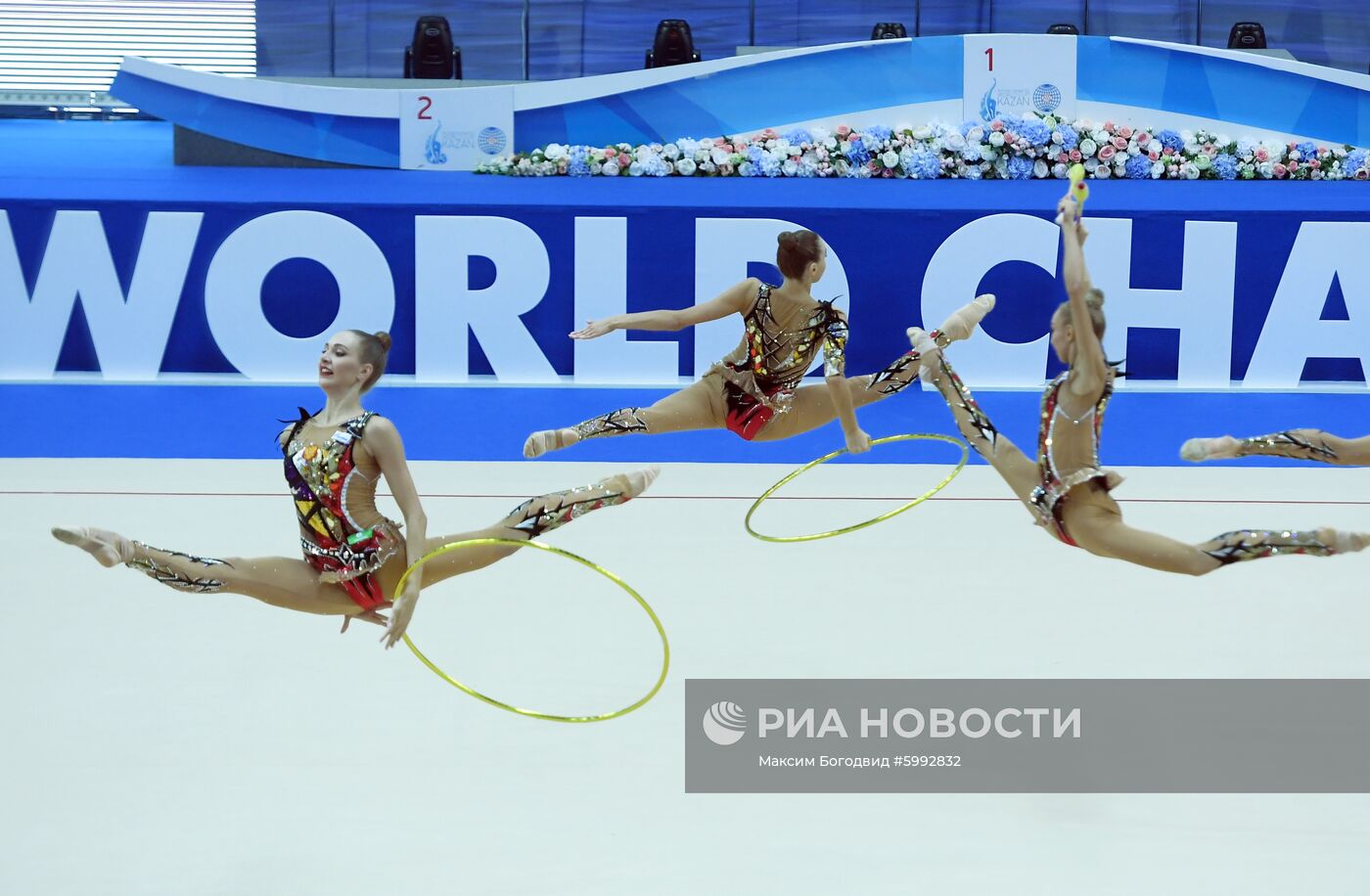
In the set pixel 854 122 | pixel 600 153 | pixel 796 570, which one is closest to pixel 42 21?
pixel 600 153

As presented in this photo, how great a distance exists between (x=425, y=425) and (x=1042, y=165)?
5.09 metres

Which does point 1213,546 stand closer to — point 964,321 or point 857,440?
point 964,321

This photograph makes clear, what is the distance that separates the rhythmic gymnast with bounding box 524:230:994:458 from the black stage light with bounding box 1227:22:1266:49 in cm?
976

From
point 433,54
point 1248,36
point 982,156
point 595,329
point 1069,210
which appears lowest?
point 595,329

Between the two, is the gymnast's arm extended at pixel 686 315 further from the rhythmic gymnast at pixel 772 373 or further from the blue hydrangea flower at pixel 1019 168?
the blue hydrangea flower at pixel 1019 168

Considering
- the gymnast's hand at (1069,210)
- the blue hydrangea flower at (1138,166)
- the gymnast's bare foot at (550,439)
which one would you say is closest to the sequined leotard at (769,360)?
the gymnast's bare foot at (550,439)

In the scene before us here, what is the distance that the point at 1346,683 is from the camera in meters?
5.80

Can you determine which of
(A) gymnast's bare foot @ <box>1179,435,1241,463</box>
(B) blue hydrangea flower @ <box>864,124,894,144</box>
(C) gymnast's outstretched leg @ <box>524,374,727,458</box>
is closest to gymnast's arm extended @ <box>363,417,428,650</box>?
(C) gymnast's outstretched leg @ <box>524,374,727,458</box>

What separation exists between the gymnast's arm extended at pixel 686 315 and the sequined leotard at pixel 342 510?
1262mm

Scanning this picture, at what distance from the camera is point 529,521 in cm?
462

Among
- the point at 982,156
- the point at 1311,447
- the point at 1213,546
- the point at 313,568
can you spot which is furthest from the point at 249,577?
the point at 982,156

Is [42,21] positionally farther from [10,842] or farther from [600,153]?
[10,842]

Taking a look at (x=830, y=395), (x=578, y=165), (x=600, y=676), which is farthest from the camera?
(x=578, y=165)

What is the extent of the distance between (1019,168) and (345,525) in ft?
26.0
